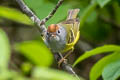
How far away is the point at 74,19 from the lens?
3.35 m

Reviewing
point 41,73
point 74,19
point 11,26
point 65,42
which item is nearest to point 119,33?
point 11,26

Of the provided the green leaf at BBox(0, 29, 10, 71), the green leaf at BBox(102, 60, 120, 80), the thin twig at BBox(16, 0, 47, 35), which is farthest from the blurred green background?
the green leaf at BBox(0, 29, 10, 71)

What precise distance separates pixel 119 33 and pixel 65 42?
2273 millimetres

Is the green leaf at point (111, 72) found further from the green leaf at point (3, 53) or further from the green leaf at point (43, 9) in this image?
the green leaf at point (3, 53)

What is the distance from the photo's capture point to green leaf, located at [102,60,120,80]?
2434mm

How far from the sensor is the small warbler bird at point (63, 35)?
9.05 ft

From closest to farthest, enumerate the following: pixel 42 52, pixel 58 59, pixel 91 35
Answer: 1. pixel 42 52
2. pixel 58 59
3. pixel 91 35

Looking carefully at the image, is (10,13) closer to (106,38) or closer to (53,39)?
(53,39)

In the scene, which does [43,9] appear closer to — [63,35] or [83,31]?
[63,35]

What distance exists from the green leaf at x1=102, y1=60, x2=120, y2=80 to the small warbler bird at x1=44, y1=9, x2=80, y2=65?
465 millimetres

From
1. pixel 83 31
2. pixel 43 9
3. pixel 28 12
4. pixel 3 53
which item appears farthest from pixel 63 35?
pixel 83 31

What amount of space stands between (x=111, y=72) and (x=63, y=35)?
2.24 feet

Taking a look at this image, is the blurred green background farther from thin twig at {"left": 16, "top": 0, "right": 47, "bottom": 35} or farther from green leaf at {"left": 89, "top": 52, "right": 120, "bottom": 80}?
thin twig at {"left": 16, "top": 0, "right": 47, "bottom": 35}

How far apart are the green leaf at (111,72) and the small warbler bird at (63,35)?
18.3 inches
